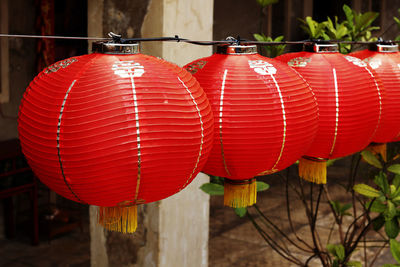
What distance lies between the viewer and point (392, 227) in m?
2.63

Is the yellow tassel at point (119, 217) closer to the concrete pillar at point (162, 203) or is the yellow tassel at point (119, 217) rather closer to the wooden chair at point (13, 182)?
the concrete pillar at point (162, 203)

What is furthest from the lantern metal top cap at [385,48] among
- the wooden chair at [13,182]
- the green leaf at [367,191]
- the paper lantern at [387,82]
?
the wooden chair at [13,182]

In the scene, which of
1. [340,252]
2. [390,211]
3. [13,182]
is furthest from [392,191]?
[13,182]

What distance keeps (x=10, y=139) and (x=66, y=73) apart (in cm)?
418

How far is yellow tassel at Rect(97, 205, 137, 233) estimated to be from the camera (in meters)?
1.43

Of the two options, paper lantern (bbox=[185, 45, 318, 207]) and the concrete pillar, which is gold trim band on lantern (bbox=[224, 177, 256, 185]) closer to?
paper lantern (bbox=[185, 45, 318, 207])

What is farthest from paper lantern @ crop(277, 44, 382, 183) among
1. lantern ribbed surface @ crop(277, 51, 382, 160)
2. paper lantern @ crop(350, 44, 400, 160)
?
paper lantern @ crop(350, 44, 400, 160)

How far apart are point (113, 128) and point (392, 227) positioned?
189 centimetres

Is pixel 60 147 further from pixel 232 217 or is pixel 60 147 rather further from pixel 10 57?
pixel 232 217

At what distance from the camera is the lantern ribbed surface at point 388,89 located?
6.91 ft

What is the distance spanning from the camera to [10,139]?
205 inches

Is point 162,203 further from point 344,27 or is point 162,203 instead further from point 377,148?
point 344,27

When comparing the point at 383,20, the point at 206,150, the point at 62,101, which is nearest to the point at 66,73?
the point at 62,101

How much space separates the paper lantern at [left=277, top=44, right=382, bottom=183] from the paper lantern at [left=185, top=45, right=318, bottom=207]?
171 mm
